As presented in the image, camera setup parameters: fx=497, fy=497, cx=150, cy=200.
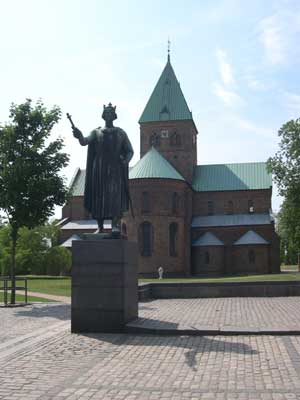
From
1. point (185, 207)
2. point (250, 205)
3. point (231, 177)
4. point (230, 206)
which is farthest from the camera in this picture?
point (231, 177)

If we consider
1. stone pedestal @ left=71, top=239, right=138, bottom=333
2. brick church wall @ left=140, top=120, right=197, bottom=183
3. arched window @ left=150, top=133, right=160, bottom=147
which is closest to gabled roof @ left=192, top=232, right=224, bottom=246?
brick church wall @ left=140, top=120, right=197, bottom=183

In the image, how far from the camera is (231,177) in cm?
6200

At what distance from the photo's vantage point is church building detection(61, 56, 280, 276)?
5153 centimetres

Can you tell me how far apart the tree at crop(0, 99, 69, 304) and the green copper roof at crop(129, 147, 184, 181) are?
3214 centimetres

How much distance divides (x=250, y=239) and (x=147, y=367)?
47.4 m

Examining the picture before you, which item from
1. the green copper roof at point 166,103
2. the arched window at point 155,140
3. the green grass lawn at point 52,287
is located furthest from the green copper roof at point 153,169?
the green grass lawn at point 52,287

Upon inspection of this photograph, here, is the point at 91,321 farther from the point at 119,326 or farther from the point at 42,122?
the point at 42,122

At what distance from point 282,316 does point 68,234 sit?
48764 millimetres

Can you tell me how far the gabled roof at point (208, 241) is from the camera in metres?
54.4

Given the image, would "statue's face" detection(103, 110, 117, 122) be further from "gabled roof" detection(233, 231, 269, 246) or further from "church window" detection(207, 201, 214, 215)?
"church window" detection(207, 201, 214, 215)

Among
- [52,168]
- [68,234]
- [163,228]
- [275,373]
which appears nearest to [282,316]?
[275,373]

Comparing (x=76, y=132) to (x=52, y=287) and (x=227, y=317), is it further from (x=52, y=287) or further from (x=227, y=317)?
(x=52, y=287)

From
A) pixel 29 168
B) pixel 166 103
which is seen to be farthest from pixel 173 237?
pixel 29 168

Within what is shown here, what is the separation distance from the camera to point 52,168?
19.7 metres
